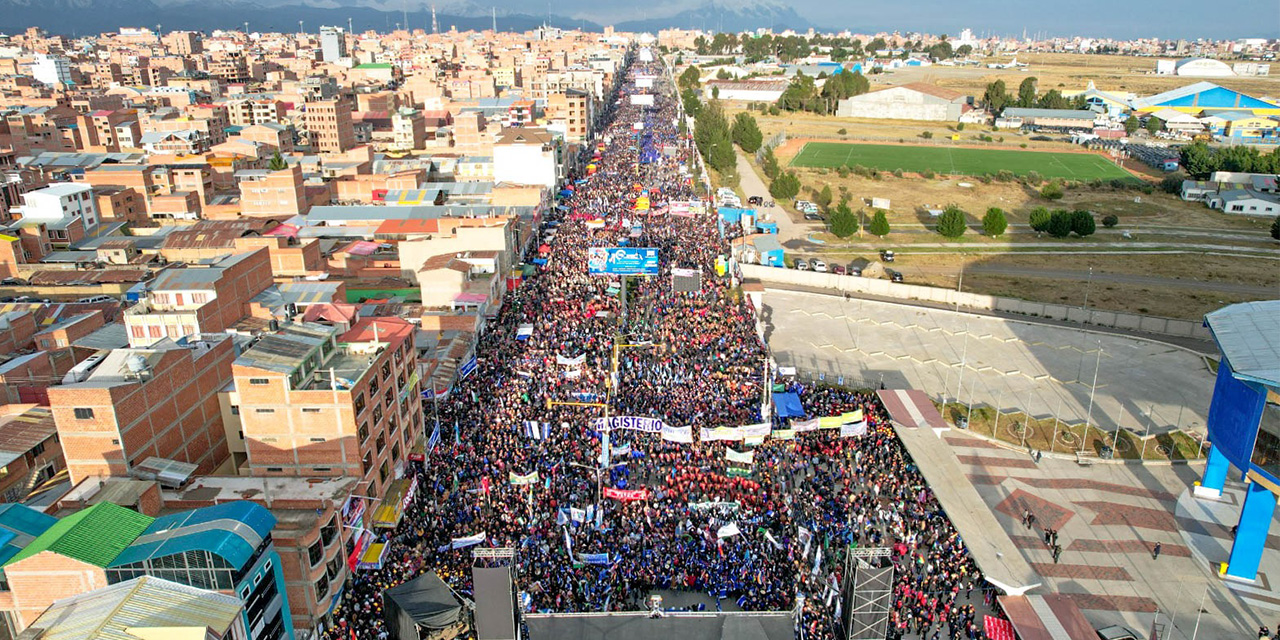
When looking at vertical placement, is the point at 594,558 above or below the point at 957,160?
below

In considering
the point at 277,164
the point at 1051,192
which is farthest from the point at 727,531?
→ the point at 1051,192

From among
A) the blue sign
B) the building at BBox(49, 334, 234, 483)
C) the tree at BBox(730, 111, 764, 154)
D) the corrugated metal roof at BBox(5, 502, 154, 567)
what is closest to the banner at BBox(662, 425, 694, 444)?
the blue sign

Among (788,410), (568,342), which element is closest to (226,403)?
(568,342)

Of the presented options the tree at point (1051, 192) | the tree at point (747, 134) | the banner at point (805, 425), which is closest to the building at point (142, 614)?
the banner at point (805, 425)

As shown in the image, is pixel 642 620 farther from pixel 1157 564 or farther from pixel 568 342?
pixel 568 342

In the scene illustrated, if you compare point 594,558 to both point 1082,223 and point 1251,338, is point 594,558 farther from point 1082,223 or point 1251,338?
point 1082,223

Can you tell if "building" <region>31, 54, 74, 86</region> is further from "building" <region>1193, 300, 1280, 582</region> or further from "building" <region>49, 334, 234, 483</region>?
"building" <region>1193, 300, 1280, 582</region>

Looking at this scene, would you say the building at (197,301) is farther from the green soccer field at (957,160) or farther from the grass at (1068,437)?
the green soccer field at (957,160)
